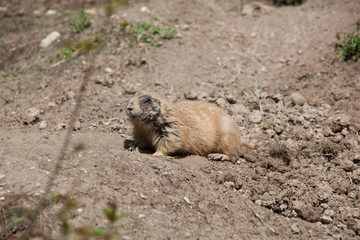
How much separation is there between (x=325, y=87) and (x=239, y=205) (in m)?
4.00

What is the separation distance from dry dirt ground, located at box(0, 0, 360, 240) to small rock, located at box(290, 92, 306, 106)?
0.07 ft

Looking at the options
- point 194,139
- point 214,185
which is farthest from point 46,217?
point 194,139

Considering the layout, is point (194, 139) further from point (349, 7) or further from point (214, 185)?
point (349, 7)

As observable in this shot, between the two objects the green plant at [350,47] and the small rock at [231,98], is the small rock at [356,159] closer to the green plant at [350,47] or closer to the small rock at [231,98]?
the small rock at [231,98]

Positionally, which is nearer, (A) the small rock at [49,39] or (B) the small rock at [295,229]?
(B) the small rock at [295,229]

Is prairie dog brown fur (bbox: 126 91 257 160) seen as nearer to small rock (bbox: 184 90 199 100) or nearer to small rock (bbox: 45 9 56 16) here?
small rock (bbox: 184 90 199 100)

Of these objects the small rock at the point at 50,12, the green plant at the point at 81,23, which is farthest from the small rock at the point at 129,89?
the small rock at the point at 50,12

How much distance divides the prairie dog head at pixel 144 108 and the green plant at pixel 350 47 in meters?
4.83

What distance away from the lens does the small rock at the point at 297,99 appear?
7.20 metres

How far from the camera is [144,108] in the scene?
19.1 feet

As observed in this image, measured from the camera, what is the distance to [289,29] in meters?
9.45

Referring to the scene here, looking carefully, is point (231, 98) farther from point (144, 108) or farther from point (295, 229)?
point (295, 229)

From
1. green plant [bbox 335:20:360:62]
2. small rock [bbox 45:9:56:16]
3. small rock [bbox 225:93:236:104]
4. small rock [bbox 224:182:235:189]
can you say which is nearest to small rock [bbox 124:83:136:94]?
small rock [bbox 225:93:236:104]

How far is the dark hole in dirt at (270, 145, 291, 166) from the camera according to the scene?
6039 millimetres
